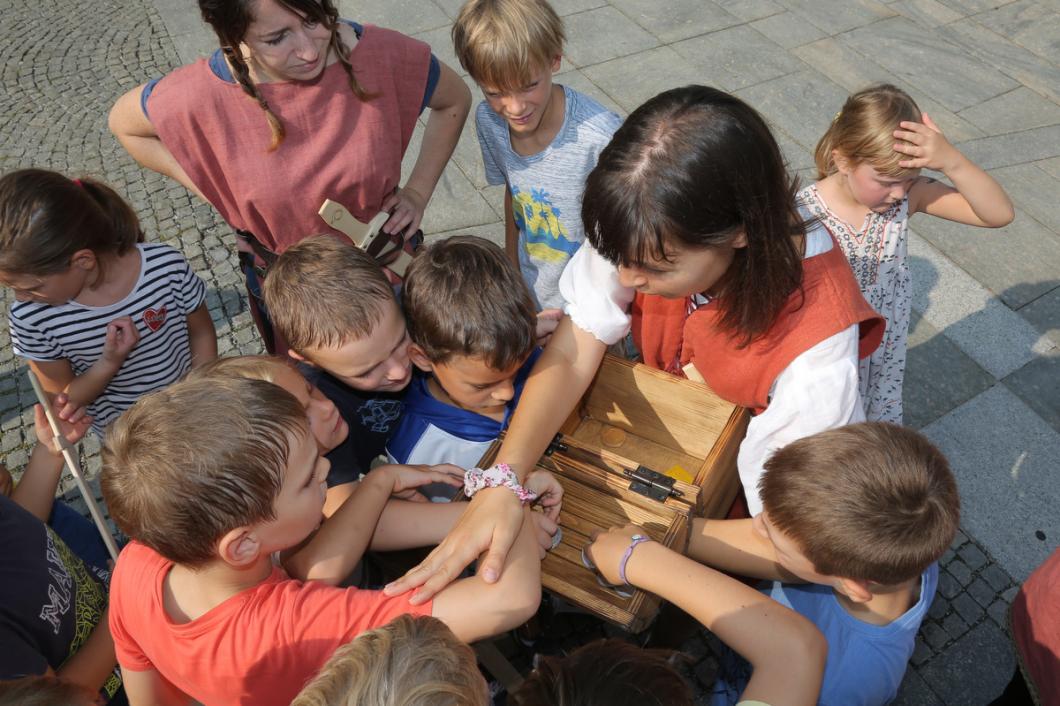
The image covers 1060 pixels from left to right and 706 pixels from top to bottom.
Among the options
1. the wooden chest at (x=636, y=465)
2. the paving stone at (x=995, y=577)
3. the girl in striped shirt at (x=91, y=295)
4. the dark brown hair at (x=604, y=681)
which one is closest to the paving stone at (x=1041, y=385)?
the paving stone at (x=995, y=577)

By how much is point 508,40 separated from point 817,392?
1699mm

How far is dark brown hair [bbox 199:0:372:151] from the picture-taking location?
2.18 meters

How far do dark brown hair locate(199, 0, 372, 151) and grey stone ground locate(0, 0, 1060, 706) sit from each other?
6.73ft

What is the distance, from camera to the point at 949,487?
5.77 feet

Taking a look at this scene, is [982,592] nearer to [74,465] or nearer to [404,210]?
[404,210]

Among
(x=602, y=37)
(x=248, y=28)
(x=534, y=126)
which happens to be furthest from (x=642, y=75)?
(x=248, y=28)

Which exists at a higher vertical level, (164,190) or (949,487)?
(949,487)

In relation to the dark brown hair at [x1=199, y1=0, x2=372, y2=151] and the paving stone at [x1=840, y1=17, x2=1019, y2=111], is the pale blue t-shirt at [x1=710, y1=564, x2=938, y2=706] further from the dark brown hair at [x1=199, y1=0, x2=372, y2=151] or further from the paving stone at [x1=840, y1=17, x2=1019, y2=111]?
the paving stone at [x1=840, y1=17, x2=1019, y2=111]

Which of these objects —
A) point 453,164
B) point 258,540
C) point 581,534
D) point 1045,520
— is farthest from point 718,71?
point 258,540

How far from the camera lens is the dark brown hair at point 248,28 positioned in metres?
2.18

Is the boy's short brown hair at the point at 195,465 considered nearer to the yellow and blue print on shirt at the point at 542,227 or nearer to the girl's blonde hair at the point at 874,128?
the yellow and blue print on shirt at the point at 542,227

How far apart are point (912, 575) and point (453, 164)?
4.12 metres

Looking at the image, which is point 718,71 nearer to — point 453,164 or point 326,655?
point 453,164

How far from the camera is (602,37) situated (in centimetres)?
606
